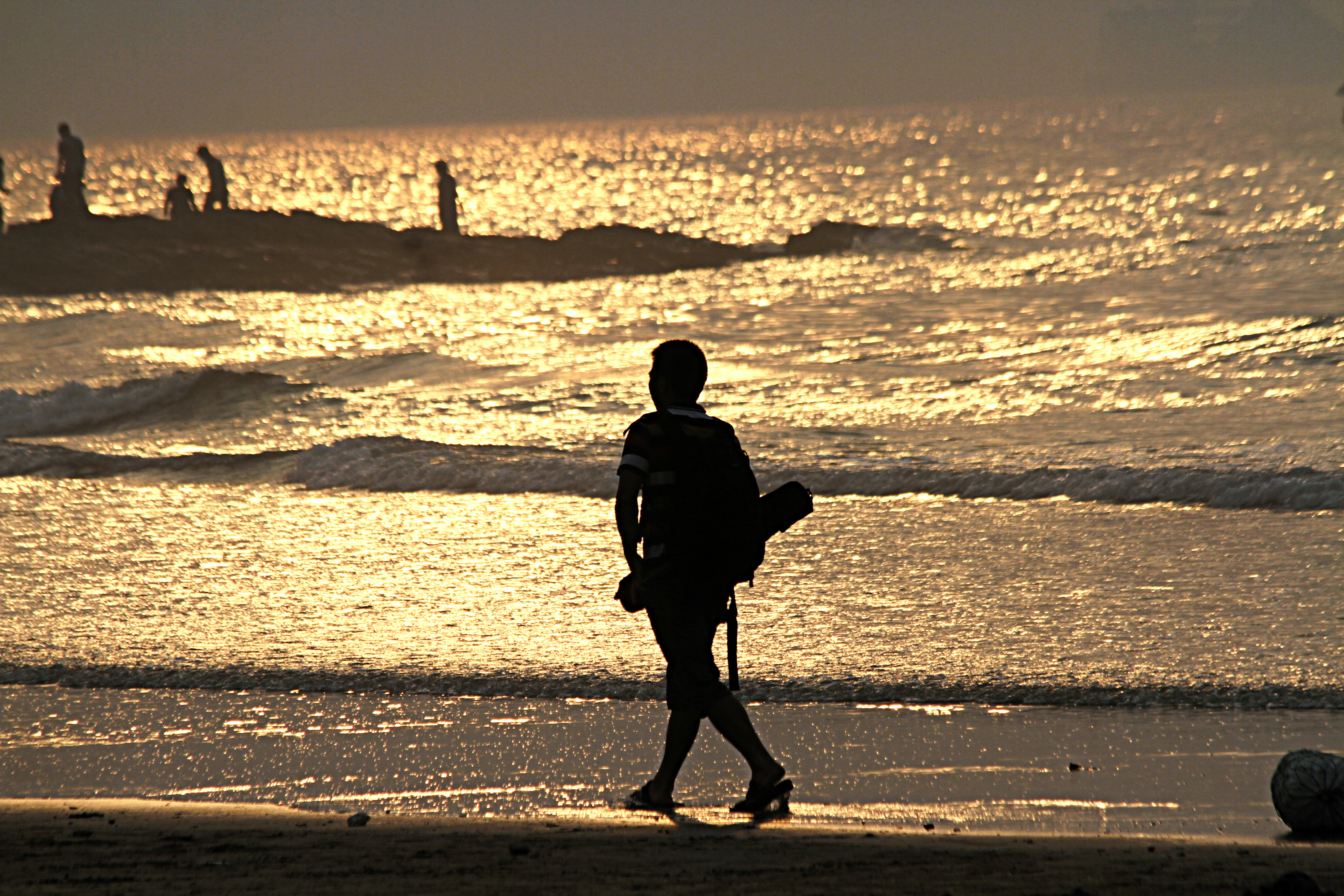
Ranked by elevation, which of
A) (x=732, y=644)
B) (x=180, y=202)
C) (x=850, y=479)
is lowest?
(x=732, y=644)

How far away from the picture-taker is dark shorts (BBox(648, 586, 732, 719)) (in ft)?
12.9

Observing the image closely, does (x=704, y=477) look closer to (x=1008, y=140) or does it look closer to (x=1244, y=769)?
(x=1244, y=769)

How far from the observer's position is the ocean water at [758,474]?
226 inches

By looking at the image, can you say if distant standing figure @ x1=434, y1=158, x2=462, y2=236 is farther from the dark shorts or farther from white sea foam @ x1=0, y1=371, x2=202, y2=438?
the dark shorts

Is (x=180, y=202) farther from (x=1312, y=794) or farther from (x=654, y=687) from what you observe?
(x=1312, y=794)

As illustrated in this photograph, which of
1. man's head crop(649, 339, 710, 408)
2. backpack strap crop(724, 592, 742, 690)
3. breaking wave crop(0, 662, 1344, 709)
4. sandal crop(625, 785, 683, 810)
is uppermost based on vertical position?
man's head crop(649, 339, 710, 408)

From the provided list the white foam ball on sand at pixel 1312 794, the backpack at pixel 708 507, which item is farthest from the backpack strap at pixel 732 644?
the white foam ball on sand at pixel 1312 794

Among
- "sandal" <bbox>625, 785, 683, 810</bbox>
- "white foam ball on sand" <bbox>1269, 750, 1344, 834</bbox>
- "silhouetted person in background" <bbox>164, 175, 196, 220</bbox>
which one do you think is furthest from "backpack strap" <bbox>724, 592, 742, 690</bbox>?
"silhouetted person in background" <bbox>164, 175, 196, 220</bbox>

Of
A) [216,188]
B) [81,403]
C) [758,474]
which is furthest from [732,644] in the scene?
[216,188]

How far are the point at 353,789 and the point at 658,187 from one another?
81743mm

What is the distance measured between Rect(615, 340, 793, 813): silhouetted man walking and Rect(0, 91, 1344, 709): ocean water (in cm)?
131

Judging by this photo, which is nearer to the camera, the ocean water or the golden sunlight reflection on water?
the golden sunlight reflection on water

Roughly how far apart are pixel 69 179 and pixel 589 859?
27441 mm

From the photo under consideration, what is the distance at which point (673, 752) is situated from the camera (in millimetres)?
4027
